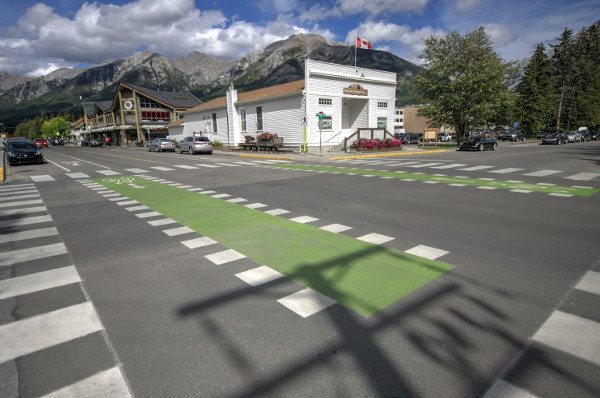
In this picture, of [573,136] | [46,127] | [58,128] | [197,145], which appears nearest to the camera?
[197,145]

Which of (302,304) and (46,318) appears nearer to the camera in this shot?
(46,318)

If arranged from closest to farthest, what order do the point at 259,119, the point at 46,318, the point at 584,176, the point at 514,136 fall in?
the point at 46,318 → the point at 584,176 → the point at 259,119 → the point at 514,136

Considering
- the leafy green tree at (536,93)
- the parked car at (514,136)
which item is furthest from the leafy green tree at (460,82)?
the leafy green tree at (536,93)

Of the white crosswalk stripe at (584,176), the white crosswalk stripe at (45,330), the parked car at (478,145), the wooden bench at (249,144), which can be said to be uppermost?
the wooden bench at (249,144)

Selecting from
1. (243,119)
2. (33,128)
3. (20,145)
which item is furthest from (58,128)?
(20,145)

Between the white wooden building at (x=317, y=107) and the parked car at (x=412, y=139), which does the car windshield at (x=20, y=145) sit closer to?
the white wooden building at (x=317, y=107)

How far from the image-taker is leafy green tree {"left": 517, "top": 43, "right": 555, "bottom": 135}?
5406 centimetres

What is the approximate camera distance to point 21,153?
2083cm

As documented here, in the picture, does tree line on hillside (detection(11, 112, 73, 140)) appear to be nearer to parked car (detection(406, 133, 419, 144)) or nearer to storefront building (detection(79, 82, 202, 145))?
storefront building (detection(79, 82, 202, 145))

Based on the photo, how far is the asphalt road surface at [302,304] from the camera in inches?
88.8

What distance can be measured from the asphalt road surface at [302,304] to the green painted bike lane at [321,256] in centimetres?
3

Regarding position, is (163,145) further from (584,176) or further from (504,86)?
(504,86)

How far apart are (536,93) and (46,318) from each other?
68.7 meters

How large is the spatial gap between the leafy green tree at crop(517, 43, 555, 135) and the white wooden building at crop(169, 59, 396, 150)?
36913 mm
